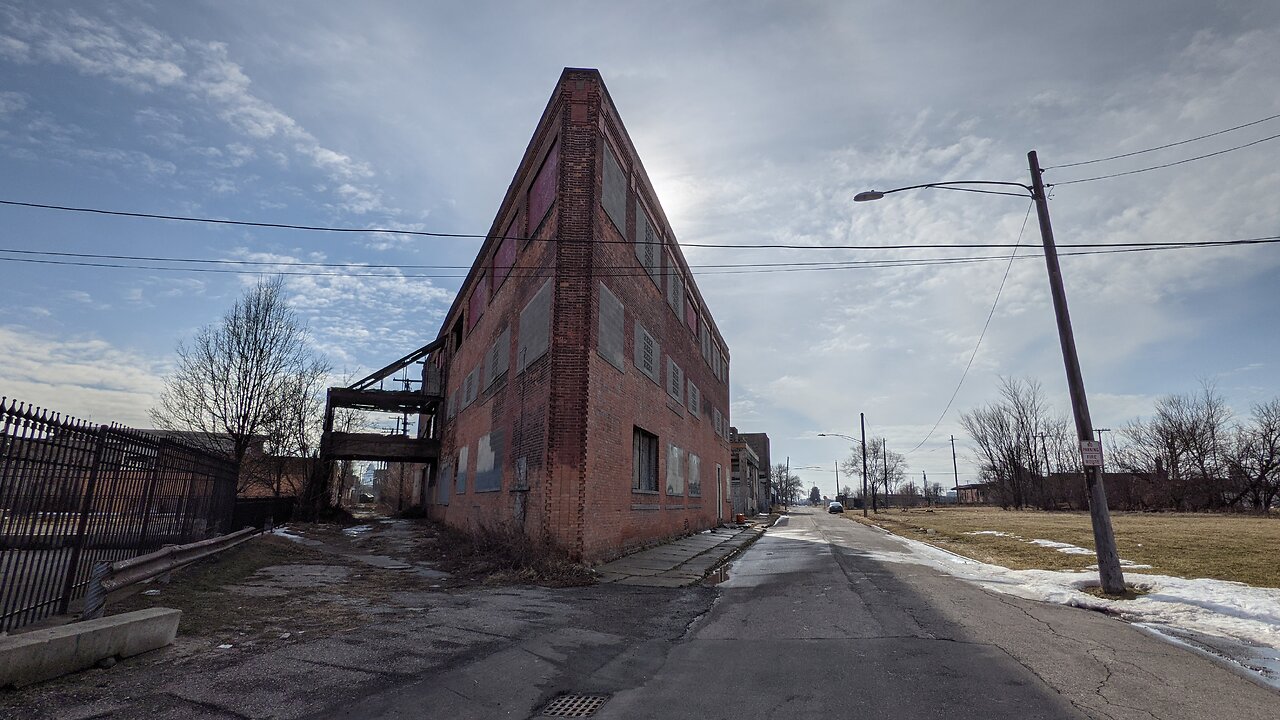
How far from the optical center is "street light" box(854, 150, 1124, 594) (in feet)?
30.3

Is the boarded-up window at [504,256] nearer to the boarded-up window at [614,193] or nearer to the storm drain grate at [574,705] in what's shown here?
the boarded-up window at [614,193]

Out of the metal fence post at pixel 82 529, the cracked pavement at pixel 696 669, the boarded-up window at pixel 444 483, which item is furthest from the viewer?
the boarded-up window at pixel 444 483

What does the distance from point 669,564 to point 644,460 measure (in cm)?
462

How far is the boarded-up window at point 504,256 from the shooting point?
18.0 m

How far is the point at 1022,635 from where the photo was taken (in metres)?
6.43

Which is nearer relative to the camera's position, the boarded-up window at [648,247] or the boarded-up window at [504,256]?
the boarded-up window at [648,247]

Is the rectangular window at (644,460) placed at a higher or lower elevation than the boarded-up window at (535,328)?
lower

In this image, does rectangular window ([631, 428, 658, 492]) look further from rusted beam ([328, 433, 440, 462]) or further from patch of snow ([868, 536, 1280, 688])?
rusted beam ([328, 433, 440, 462])

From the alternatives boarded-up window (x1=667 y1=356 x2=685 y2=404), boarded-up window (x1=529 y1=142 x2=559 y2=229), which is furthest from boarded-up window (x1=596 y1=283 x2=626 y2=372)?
boarded-up window (x1=667 y1=356 x2=685 y2=404)

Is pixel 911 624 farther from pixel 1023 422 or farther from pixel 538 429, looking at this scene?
pixel 1023 422

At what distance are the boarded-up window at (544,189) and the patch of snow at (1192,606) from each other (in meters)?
11.9

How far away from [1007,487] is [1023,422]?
25.5 feet

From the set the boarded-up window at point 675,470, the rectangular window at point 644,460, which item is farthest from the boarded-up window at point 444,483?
the rectangular window at point 644,460

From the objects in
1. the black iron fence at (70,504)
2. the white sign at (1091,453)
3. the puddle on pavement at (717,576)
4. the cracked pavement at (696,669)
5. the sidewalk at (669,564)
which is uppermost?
the white sign at (1091,453)
